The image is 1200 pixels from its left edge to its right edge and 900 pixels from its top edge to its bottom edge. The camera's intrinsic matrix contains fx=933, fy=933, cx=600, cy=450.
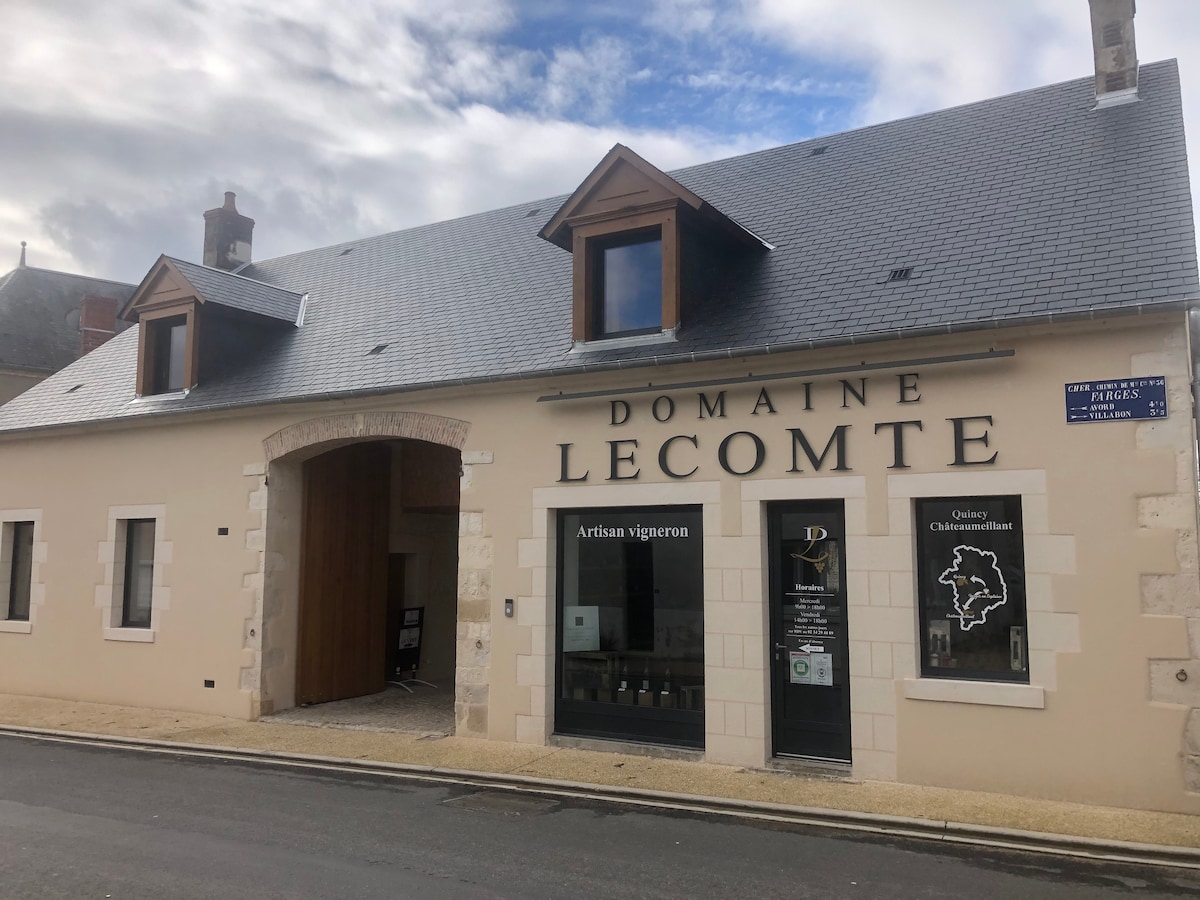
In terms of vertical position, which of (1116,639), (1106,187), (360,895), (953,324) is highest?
(1106,187)

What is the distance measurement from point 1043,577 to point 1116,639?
0.62 m

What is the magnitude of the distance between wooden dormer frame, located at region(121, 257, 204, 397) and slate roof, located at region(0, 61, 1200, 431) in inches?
15.9

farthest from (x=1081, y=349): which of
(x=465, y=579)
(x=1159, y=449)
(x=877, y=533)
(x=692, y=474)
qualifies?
(x=465, y=579)

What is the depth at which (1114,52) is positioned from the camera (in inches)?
369

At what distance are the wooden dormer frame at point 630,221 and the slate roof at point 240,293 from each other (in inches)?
198

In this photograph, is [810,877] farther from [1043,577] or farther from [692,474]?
[692,474]

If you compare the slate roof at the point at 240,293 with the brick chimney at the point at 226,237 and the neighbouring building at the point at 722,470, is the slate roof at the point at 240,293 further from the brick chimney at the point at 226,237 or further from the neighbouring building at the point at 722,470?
the brick chimney at the point at 226,237

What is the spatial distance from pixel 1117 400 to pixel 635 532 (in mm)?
4156

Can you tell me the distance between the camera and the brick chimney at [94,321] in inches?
769

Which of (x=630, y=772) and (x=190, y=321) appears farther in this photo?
(x=190, y=321)

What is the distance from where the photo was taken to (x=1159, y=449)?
662cm

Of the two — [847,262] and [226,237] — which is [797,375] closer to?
[847,262]

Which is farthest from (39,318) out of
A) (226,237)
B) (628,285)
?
(628,285)

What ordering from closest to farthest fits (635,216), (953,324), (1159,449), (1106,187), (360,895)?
(360,895) → (1159,449) → (953,324) → (1106,187) → (635,216)
